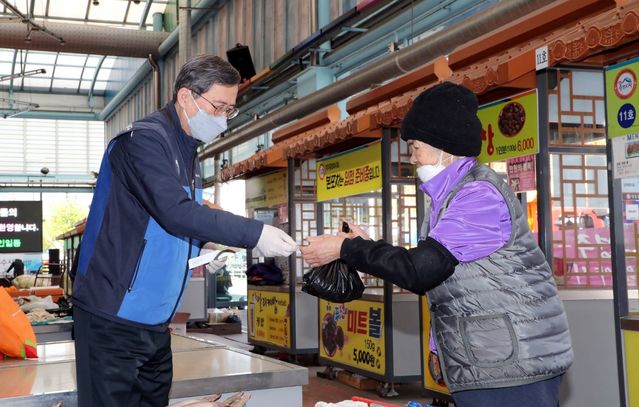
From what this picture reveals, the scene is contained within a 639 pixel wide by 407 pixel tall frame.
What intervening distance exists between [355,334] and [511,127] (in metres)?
3.32

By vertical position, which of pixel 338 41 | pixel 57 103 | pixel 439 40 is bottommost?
pixel 439 40

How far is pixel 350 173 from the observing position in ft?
27.3

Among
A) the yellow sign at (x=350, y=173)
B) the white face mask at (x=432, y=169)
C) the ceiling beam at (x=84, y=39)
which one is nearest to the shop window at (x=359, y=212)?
the yellow sign at (x=350, y=173)

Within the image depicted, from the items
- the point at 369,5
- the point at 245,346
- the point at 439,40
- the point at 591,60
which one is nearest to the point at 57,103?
the point at 245,346

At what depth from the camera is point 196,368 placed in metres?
3.04

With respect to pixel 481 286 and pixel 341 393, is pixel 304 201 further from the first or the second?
pixel 481 286

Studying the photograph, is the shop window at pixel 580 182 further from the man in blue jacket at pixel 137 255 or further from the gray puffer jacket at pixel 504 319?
the man in blue jacket at pixel 137 255

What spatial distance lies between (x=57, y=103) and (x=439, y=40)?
78.9 ft

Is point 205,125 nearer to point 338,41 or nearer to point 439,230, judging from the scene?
point 439,230

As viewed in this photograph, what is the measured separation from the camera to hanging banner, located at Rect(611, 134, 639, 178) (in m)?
4.36

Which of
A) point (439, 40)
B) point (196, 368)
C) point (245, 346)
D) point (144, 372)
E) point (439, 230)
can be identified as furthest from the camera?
point (245, 346)

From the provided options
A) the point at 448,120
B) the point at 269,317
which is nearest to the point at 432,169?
the point at 448,120

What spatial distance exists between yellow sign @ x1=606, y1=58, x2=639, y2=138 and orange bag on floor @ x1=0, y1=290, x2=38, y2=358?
332 cm

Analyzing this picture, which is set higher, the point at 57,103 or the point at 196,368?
the point at 57,103
